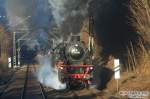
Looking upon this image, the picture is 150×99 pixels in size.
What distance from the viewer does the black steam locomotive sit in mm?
23672

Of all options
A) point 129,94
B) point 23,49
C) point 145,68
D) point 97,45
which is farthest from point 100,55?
point 23,49

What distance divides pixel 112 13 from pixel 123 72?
12.9ft

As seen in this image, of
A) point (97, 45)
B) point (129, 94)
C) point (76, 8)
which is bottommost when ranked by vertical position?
point (129, 94)

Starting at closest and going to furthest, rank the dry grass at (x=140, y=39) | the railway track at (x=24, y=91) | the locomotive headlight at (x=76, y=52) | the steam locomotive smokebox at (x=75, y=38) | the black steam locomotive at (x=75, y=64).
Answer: the railway track at (x=24, y=91) < the dry grass at (x=140, y=39) < the black steam locomotive at (x=75, y=64) < the locomotive headlight at (x=76, y=52) < the steam locomotive smokebox at (x=75, y=38)

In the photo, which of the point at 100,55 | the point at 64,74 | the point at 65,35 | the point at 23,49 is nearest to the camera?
the point at 64,74

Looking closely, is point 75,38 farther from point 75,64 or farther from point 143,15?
point 143,15

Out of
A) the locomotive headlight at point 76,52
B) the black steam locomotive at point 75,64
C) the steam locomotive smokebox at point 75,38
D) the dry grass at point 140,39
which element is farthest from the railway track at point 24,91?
the dry grass at point 140,39

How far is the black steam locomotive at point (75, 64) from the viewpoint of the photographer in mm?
23672

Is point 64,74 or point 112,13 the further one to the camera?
point 112,13

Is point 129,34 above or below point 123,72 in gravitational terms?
above

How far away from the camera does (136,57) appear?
28234 millimetres

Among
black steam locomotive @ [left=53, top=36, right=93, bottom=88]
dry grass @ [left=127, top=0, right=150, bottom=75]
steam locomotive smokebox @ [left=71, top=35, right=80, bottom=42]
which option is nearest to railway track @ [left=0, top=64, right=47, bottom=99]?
black steam locomotive @ [left=53, top=36, right=93, bottom=88]

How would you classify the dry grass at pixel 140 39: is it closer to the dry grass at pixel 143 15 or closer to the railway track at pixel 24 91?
the dry grass at pixel 143 15

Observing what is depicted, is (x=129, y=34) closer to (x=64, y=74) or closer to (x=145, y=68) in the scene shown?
(x=145, y=68)
